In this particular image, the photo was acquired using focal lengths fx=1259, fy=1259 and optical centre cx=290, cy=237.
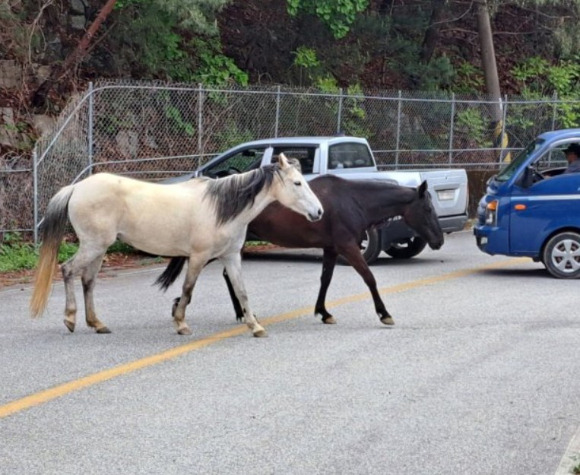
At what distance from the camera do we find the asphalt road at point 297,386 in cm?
765

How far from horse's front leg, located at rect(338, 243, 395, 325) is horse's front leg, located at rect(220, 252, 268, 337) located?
127 cm

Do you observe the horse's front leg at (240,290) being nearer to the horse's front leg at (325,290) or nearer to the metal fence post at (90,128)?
the horse's front leg at (325,290)

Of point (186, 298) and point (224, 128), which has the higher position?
point (224, 128)

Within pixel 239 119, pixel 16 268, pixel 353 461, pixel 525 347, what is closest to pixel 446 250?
pixel 239 119

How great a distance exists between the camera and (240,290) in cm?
1190

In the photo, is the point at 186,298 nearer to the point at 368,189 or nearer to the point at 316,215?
the point at 316,215

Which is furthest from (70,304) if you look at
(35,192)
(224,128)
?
(224,128)

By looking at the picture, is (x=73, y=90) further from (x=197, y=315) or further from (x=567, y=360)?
(x=567, y=360)

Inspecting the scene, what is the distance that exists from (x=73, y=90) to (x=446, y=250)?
306 inches

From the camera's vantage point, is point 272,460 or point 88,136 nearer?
point 272,460

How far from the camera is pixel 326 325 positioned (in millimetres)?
12734

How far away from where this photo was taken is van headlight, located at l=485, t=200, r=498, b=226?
16922 mm

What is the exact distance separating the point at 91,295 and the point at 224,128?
38.9ft

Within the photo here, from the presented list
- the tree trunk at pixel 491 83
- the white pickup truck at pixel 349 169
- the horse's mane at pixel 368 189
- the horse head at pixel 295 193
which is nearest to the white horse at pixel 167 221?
the horse head at pixel 295 193
